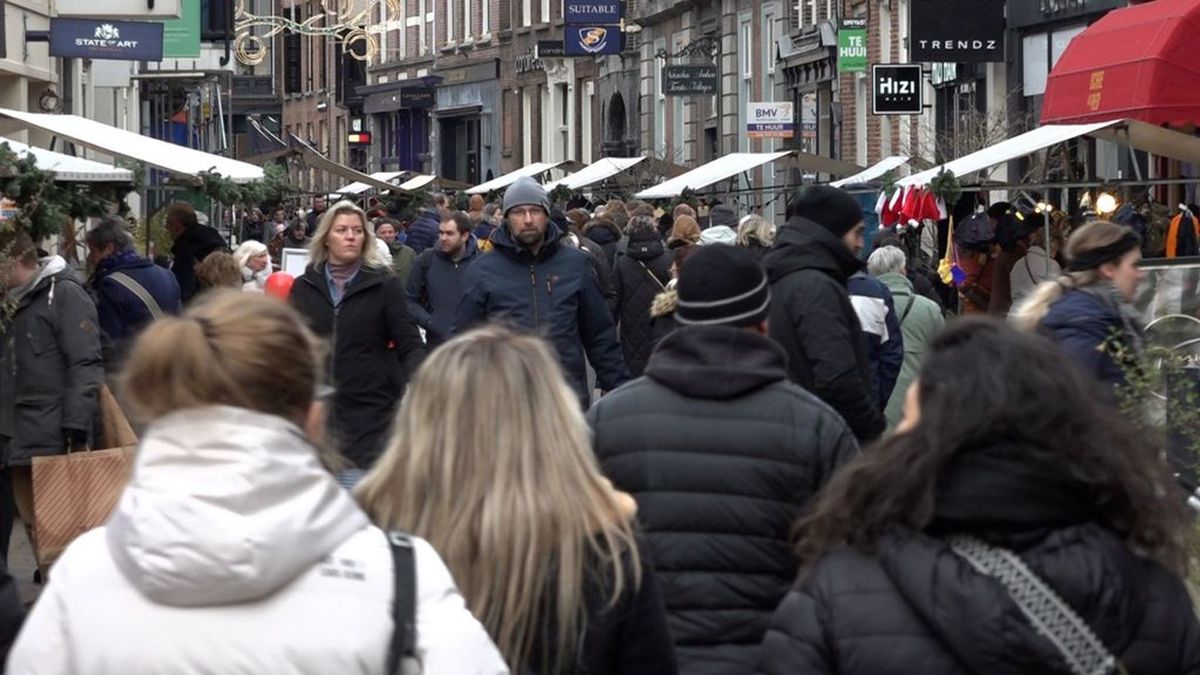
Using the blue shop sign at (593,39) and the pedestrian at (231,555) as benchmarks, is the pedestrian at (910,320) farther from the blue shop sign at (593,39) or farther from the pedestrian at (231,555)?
the blue shop sign at (593,39)

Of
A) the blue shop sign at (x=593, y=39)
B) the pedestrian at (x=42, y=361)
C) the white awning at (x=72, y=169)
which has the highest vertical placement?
the blue shop sign at (x=593, y=39)

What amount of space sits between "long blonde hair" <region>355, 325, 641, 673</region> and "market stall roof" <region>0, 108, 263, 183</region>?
1161 cm

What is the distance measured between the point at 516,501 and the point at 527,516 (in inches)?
1.3

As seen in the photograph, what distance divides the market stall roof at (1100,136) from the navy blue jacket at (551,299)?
6964 mm

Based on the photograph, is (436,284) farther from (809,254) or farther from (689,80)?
(689,80)

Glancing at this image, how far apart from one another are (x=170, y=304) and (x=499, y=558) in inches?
348

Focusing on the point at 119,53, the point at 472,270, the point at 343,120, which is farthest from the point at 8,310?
the point at 343,120

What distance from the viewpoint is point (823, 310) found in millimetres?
7926

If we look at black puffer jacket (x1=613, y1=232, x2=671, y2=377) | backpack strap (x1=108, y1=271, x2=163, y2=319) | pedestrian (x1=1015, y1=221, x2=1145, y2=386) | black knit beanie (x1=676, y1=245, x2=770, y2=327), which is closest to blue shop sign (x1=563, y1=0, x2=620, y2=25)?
black puffer jacket (x1=613, y1=232, x2=671, y2=377)

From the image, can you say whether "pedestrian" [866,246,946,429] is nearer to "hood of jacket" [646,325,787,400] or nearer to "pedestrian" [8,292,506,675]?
"hood of jacket" [646,325,787,400]

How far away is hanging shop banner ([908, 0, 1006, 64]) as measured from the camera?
28906 millimetres

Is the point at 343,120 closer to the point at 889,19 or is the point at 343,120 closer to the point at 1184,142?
the point at 889,19

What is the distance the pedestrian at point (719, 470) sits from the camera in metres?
5.19

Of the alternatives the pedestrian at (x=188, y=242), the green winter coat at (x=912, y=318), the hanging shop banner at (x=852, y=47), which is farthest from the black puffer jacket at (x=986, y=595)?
the hanging shop banner at (x=852, y=47)
